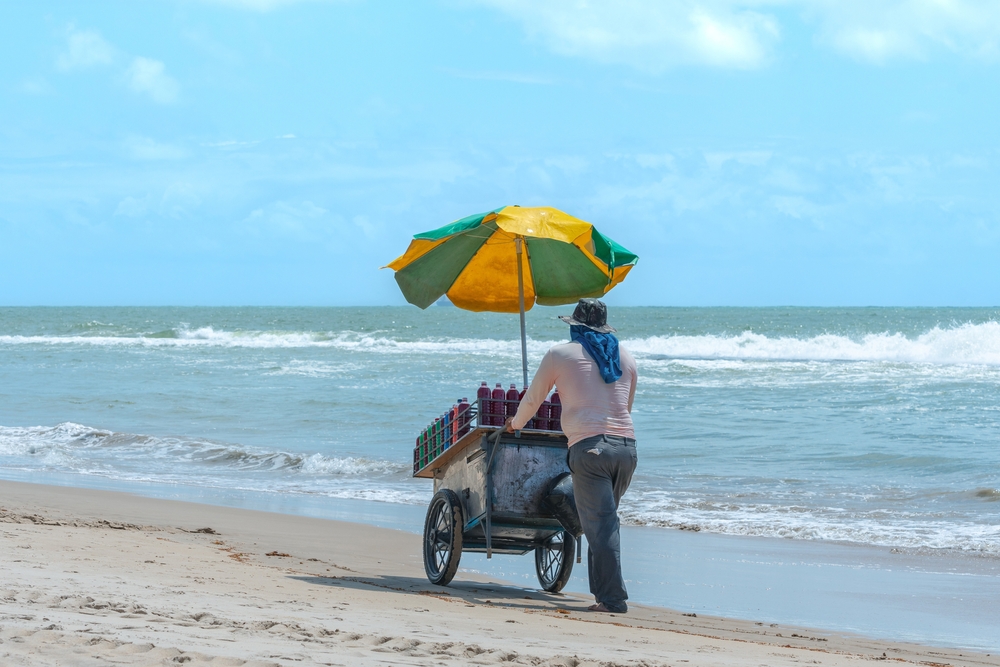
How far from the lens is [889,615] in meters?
6.04

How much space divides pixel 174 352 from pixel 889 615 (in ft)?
117

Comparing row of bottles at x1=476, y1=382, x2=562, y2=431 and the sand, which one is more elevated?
row of bottles at x1=476, y1=382, x2=562, y2=431

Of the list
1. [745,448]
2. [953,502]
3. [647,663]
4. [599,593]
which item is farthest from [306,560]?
[745,448]

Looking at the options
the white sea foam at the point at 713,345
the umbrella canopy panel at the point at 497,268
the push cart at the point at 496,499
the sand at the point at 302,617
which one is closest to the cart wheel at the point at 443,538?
the push cart at the point at 496,499

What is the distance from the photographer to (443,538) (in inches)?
247

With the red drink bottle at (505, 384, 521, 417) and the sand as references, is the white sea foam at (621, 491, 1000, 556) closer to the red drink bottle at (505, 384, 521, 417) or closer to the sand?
the sand

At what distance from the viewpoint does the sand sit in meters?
3.83

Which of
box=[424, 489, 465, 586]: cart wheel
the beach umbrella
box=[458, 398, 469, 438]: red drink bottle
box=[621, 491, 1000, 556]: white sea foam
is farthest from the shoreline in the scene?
the beach umbrella

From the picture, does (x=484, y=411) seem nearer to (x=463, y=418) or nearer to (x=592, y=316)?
(x=463, y=418)

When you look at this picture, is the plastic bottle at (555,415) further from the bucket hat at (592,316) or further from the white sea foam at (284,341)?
the white sea foam at (284,341)

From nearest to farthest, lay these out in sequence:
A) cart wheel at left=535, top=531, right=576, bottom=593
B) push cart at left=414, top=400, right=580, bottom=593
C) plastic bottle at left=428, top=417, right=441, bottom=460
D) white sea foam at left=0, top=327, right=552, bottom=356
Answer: push cart at left=414, top=400, right=580, bottom=593 → cart wheel at left=535, top=531, right=576, bottom=593 → plastic bottle at left=428, top=417, right=441, bottom=460 → white sea foam at left=0, top=327, right=552, bottom=356

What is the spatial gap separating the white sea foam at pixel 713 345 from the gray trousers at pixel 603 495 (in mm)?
22664

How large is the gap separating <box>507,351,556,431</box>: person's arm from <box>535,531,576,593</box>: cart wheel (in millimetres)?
1130

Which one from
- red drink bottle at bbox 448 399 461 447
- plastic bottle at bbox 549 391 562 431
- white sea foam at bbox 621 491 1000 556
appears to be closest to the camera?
→ plastic bottle at bbox 549 391 562 431
